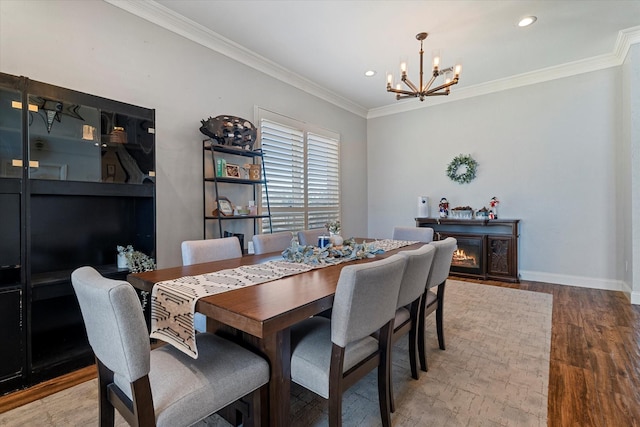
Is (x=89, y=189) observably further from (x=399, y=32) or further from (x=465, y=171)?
(x=465, y=171)

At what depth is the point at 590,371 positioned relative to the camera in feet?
7.07

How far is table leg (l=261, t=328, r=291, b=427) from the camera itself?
1.35 metres

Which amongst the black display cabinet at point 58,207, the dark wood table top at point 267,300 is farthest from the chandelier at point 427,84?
the black display cabinet at point 58,207

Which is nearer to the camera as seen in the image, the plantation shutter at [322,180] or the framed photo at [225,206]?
the framed photo at [225,206]

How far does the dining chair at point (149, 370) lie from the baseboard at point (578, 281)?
4745 mm

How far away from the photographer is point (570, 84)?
14.1 feet

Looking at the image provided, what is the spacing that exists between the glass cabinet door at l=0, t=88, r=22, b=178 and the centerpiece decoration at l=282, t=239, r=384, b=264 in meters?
1.80

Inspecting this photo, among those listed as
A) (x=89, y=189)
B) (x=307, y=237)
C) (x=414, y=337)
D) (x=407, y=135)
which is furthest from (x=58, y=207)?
(x=407, y=135)

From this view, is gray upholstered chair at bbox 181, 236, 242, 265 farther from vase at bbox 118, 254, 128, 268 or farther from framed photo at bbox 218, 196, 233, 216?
framed photo at bbox 218, 196, 233, 216

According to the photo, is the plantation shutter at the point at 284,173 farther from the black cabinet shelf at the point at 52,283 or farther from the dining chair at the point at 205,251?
the black cabinet shelf at the point at 52,283

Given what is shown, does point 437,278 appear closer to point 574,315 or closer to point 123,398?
point 123,398

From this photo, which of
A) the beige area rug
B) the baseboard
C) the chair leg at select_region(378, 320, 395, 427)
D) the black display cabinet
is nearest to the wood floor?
the beige area rug

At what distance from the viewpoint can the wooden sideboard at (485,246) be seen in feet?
14.9

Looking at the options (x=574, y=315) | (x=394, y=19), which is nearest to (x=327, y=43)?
(x=394, y=19)
